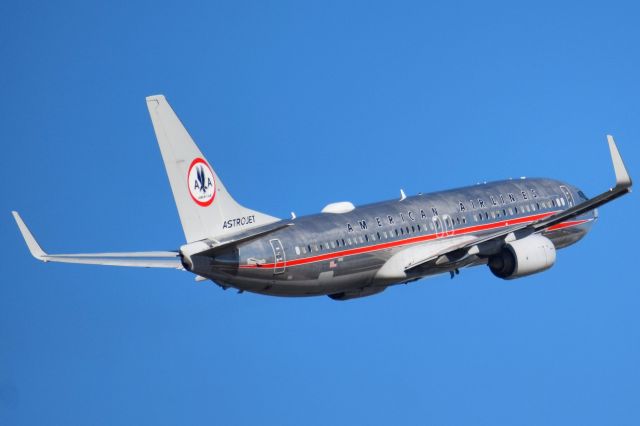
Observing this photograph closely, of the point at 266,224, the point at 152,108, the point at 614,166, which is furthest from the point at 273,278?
the point at 614,166

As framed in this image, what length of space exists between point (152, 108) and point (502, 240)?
69.7 feet

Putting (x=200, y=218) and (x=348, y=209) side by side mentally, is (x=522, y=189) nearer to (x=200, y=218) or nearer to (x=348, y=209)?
(x=348, y=209)

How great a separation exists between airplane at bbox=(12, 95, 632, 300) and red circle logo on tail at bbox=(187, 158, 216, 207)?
1.9 inches

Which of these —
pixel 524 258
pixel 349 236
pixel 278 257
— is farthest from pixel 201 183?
pixel 524 258

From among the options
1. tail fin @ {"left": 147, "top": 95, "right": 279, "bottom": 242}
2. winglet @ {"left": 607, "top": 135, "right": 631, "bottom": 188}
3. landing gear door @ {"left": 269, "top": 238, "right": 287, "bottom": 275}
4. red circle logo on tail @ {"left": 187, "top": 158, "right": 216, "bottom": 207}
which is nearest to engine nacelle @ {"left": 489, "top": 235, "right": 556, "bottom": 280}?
winglet @ {"left": 607, "top": 135, "right": 631, "bottom": 188}

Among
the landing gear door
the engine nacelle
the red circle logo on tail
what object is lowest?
the engine nacelle

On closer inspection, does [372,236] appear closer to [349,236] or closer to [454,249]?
[349,236]

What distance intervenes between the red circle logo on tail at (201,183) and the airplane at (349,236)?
0.16 feet

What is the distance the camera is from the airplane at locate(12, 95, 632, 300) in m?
102

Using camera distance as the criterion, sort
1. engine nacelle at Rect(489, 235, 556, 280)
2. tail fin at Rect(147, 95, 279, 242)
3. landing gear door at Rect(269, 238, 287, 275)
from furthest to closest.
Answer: engine nacelle at Rect(489, 235, 556, 280), landing gear door at Rect(269, 238, 287, 275), tail fin at Rect(147, 95, 279, 242)

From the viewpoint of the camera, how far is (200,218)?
334 ft

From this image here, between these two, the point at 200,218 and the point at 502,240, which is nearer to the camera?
the point at 200,218

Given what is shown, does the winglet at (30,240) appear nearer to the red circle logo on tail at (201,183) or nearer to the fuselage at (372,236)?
the red circle logo on tail at (201,183)

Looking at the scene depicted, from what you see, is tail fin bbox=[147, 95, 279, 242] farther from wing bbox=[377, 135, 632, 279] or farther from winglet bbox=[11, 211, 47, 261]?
wing bbox=[377, 135, 632, 279]
